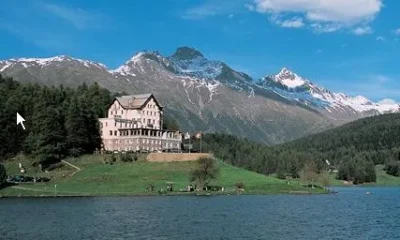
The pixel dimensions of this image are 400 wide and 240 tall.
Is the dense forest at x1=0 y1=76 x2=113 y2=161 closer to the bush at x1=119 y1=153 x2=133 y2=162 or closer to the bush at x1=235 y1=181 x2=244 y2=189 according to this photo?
the bush at x1=119 y1=153 x2=133 y2=162

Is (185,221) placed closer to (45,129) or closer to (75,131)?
(45,129)

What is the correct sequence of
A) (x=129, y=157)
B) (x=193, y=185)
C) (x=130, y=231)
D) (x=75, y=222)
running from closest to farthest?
(x=130, y=231) → (x=75, y=222) → (x=193, y=185) → (x=129, y=157)

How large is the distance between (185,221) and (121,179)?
71.9 metres

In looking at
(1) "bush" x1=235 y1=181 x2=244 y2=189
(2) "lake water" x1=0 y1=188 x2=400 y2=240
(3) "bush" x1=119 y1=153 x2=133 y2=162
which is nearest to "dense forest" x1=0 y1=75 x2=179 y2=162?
(3) "bush" x1=119 y1=153 x2=133 y2=162

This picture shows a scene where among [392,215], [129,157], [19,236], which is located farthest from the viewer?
[129,157]

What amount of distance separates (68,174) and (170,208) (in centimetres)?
6282

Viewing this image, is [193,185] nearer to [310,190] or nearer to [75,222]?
[310,190]

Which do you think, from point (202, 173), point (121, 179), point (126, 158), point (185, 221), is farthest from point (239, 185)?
point (185, 221)

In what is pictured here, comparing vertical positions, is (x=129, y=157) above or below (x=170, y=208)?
above

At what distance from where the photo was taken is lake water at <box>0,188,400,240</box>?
70750mm

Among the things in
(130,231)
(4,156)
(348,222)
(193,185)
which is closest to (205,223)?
(130,231)

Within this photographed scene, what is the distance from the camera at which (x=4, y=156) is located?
178 meters

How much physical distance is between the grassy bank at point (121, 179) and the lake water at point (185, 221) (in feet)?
67.3

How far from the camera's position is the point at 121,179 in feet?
505
